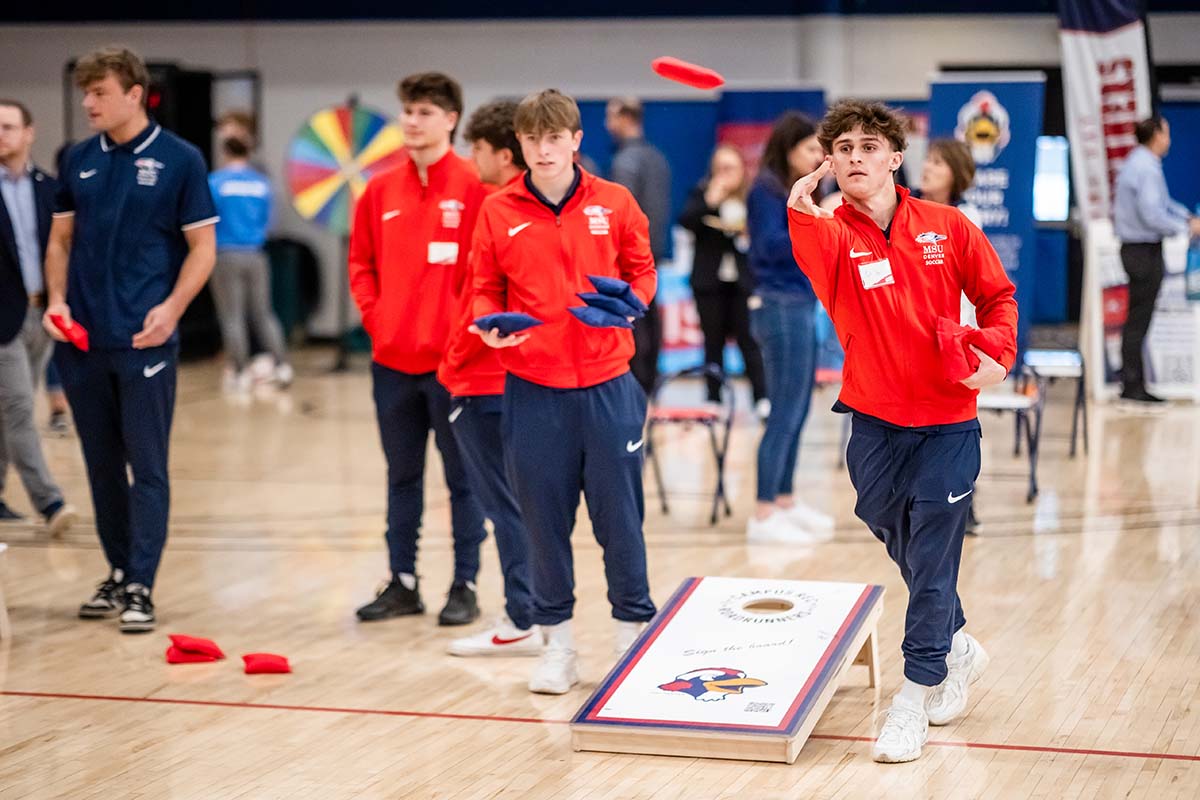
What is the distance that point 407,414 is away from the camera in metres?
5.09

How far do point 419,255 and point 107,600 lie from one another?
161cm

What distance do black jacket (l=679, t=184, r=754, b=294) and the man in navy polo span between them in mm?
4533

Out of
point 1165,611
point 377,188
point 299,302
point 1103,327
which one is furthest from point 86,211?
point 299,302

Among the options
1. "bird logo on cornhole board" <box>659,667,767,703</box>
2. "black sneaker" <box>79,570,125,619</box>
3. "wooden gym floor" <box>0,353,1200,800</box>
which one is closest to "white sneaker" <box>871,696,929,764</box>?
"wooden gym floor" <box>0,353,1200,800</box>

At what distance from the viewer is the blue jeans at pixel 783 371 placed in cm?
612

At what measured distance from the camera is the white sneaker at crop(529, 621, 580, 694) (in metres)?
4.41

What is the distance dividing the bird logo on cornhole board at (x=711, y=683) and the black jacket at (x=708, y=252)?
17.5 ft

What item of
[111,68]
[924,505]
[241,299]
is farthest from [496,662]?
[241,299]

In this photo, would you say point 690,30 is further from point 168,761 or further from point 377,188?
point 168,761

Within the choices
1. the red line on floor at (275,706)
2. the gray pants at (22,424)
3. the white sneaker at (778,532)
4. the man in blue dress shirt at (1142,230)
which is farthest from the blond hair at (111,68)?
the man in blue dress shirt at (1142,230)

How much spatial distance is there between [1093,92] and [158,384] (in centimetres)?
709

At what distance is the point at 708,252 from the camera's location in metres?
9.23

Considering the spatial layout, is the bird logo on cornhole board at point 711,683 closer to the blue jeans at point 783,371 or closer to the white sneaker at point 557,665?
the white sneaker at point 557,665

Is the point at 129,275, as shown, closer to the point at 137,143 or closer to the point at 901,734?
the point at 137,143
